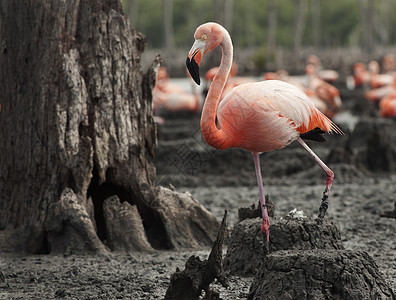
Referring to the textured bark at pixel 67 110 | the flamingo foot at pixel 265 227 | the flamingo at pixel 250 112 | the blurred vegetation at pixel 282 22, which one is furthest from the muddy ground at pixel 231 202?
the blurred vegetation at pixel 282 22

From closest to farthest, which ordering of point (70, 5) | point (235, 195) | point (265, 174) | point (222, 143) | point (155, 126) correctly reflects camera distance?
point (222, 143) → point (70, 5) → point (155, 126) → point (235, 195) → point (265, 174)

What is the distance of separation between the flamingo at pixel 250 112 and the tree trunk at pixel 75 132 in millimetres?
1443

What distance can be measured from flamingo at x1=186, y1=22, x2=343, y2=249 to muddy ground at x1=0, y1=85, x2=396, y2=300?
3.05ft

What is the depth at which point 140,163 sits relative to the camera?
5.71 m

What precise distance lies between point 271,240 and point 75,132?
69.4 inches

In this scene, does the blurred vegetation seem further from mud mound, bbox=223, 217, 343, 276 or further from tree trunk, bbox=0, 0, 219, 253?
mud mound, bbox=223, 217, 343, 276

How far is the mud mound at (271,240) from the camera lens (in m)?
4.57

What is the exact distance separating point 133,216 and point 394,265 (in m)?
2.00

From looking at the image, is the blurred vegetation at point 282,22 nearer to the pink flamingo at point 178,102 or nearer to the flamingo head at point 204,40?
the pink flamingo at point 178,102

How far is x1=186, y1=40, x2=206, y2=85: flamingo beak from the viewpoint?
12.9ft

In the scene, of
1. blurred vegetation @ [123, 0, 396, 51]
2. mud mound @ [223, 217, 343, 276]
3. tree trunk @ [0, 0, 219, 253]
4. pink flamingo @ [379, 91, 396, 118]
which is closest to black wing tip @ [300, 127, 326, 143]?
mud mound @ [223, 217, 343, 276]

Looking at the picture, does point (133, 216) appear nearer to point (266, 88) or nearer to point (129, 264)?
point (129, 264)

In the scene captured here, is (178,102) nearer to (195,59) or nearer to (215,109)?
(215,109)

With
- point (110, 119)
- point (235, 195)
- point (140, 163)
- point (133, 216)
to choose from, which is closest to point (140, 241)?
point (133, 216)
